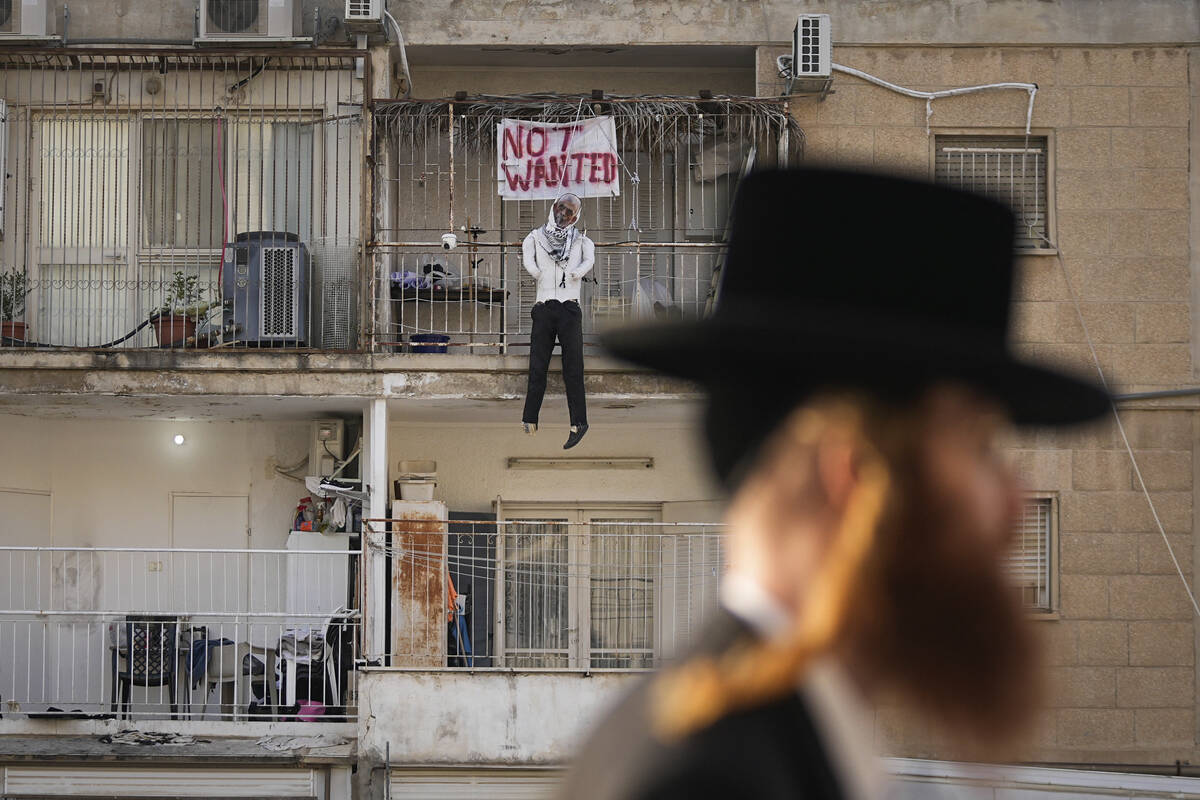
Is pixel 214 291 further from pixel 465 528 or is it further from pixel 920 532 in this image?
pixel 920 532

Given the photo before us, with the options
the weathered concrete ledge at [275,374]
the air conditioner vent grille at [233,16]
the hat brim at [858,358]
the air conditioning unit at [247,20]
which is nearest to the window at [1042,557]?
the weathered concrete ledge at [275,374]

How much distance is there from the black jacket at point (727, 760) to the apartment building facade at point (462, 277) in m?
12.0

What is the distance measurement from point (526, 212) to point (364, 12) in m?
2.68

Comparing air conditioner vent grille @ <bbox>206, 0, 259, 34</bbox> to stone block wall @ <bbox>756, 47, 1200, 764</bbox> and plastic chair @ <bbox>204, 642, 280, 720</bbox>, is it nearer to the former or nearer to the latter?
stone block wall @ <bbox>756, 47, 1200, 764</bbox>

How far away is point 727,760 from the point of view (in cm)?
121

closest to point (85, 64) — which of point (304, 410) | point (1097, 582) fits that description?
point (304, 410)

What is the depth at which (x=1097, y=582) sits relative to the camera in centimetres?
1418

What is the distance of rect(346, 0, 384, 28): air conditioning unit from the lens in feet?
45.5

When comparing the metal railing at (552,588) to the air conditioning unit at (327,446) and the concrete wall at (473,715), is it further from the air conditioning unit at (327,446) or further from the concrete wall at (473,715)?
the air conditioning unit at (327,446)

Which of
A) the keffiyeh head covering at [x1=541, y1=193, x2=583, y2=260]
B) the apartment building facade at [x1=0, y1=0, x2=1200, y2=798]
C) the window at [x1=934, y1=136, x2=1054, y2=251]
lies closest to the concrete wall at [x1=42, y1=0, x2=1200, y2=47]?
the apartment building facade at [x1=0, y1=0, x2=1200, y2=798]

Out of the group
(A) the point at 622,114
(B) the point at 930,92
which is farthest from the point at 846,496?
(B) the point at 930,92

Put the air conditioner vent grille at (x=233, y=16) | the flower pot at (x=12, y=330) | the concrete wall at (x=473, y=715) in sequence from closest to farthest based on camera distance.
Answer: the concrete wall at (x=473, y=715), the flower pot at (x=12, y=330), the air conditioner vent grille at (x=233, y=16)

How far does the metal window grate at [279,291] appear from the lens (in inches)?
544

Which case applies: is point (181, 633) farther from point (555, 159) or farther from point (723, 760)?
point (723, 760)
